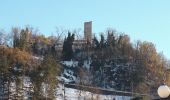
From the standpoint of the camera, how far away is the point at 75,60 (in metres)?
80.8

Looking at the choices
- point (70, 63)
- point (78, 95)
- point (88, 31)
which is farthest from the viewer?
point (88, 31)

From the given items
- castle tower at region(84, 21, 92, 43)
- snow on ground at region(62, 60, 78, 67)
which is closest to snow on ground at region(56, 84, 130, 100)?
snow on ground at region(62, 60, 78, 67)

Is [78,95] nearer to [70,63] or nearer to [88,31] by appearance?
[70,63]

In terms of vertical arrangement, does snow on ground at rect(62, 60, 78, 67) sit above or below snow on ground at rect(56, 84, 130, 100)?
above

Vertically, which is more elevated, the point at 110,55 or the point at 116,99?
the point at 110,55

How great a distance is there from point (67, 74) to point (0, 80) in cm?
2205

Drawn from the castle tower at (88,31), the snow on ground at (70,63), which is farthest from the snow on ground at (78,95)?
the castle tower at (88,31)

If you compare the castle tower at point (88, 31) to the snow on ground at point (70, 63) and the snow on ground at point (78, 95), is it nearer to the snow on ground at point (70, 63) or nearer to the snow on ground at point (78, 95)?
the snow on ground at point (70, 63)

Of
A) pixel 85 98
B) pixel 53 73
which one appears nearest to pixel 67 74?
pixel 85 98

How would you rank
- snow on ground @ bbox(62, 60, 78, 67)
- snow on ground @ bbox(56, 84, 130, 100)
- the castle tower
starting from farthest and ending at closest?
the castle tower
snow on ground @ bbox(62, 60, 78, 67)
snow on ground @ bbox(56, 84, 130, 100)

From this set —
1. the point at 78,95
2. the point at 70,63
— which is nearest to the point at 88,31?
the point at 70,63

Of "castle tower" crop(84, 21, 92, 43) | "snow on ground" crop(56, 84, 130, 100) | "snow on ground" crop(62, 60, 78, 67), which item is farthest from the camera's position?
"castle tower" crop(84, 21, 92, 43)

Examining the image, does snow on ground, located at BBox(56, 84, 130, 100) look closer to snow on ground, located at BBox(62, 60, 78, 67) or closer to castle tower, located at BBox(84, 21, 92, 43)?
snow on ground, located at BBox(62, 60, 78, 67)

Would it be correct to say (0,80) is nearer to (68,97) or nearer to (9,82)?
(9,82)
